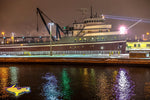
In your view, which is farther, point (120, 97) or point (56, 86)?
point (56, 86)

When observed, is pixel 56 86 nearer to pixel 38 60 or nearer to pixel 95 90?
pixel 95 90

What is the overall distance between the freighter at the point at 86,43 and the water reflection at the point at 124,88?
23.7 metres

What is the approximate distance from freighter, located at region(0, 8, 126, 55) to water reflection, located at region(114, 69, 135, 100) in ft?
77.8

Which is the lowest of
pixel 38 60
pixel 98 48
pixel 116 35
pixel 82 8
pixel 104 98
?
pixel 104 98

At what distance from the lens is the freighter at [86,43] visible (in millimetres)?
47031

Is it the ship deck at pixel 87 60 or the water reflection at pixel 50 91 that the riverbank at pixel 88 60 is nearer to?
the ship deck at pixel 87 60

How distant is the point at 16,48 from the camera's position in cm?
5403


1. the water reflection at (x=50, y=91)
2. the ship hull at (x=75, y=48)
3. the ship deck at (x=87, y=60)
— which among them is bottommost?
the water reflection at (x=50, y=91)

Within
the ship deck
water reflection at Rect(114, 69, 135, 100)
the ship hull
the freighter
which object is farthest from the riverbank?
water reflection at Rect(114, 69, 135, 100)

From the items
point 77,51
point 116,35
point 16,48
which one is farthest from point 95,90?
point 16,48

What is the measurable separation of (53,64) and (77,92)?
1971 centimetres

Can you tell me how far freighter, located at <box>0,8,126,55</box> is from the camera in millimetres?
47031

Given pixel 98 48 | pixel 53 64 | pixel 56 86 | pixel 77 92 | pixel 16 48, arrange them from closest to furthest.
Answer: pixel 77 92
pixel 56 86
pixel 53 64
pixel 98 48
pixel 16 48

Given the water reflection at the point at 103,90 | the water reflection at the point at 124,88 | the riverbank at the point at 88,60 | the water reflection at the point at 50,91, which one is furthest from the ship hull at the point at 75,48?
the water reflection at the point at 103,90
